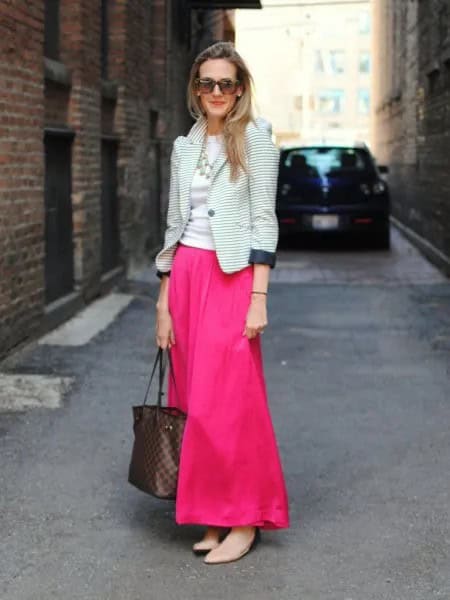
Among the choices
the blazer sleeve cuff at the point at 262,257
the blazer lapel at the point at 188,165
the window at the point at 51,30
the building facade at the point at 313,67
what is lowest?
the blazer sleeve cuff at the point at 262,257

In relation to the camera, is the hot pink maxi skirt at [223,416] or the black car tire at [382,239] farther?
the black car tire at [382,239]

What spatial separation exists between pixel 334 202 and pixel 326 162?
839 millimetres

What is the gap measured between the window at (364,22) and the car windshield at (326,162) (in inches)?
2725

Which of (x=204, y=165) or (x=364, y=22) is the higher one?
(x=364, y=22)

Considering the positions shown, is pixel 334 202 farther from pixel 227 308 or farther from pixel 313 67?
pixel 313 67

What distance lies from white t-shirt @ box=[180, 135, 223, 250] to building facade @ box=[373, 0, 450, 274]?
10.2 m

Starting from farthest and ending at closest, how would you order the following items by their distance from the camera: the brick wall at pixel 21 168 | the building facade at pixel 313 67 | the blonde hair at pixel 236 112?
the building facade at pixel 313 67
the brick wall at pixel 21 168
the blonde hair at pixel 236 112

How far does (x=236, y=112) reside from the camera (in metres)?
4.68

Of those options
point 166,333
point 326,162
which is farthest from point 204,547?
point 326,162

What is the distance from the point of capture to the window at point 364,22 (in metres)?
86.2

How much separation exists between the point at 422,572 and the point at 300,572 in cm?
45

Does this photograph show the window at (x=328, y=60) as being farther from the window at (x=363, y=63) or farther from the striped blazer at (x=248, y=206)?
the striped blazer at (x=248, y=206)

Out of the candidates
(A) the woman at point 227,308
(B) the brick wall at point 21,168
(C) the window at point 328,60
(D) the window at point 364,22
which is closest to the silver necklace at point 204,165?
(A) the woman at point 227,308

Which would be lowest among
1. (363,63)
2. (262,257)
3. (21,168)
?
(262,257)
